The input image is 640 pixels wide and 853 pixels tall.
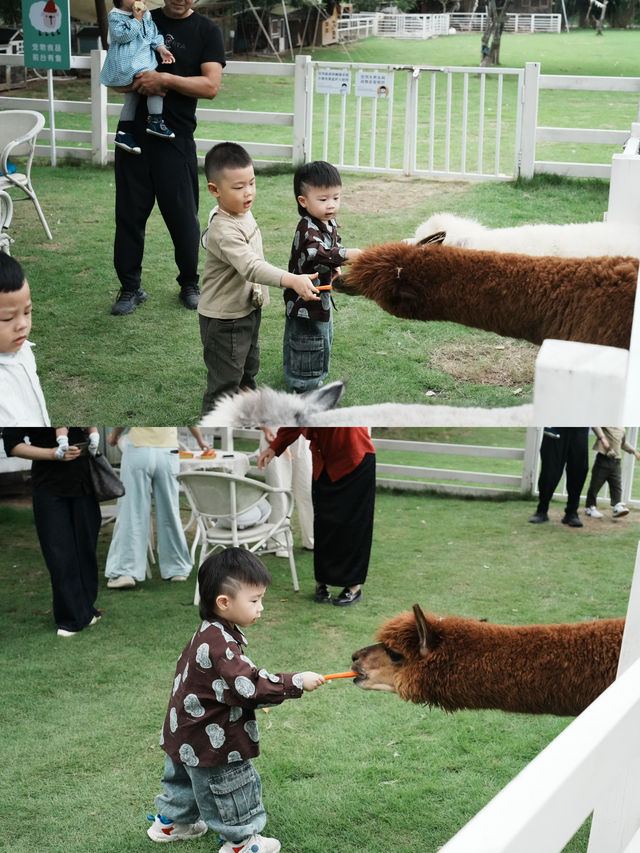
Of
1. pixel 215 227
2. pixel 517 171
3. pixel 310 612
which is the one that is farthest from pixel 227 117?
pixel 310 612

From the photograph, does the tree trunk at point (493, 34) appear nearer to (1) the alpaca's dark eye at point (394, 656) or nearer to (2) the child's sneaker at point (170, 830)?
(1) the alpaca's dark eye at point (394, 656)

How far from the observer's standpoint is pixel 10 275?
69cm

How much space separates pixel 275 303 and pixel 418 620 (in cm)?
33

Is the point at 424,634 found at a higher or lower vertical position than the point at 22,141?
lower

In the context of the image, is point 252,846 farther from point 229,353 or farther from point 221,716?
point 229,353

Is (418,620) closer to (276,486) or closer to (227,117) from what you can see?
(276,486)

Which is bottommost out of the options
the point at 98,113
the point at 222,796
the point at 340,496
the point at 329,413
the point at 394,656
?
the point at 222,796

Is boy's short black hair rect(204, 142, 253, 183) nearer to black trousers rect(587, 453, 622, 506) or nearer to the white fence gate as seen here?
the white fence gate

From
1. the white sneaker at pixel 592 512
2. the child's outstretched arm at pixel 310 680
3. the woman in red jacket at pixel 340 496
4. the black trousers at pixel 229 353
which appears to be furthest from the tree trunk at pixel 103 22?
the white sneaker at pixel 592 512

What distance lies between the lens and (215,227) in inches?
29.1

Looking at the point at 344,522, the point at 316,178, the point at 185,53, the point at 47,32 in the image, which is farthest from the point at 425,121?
the point at 344,522

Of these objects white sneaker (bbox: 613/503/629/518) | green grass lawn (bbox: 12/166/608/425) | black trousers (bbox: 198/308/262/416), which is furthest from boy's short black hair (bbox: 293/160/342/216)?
white sneaker (bbox: 613/503/629/518)

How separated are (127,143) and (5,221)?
119 mm

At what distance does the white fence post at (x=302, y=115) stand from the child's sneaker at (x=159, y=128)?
0.36 ft
